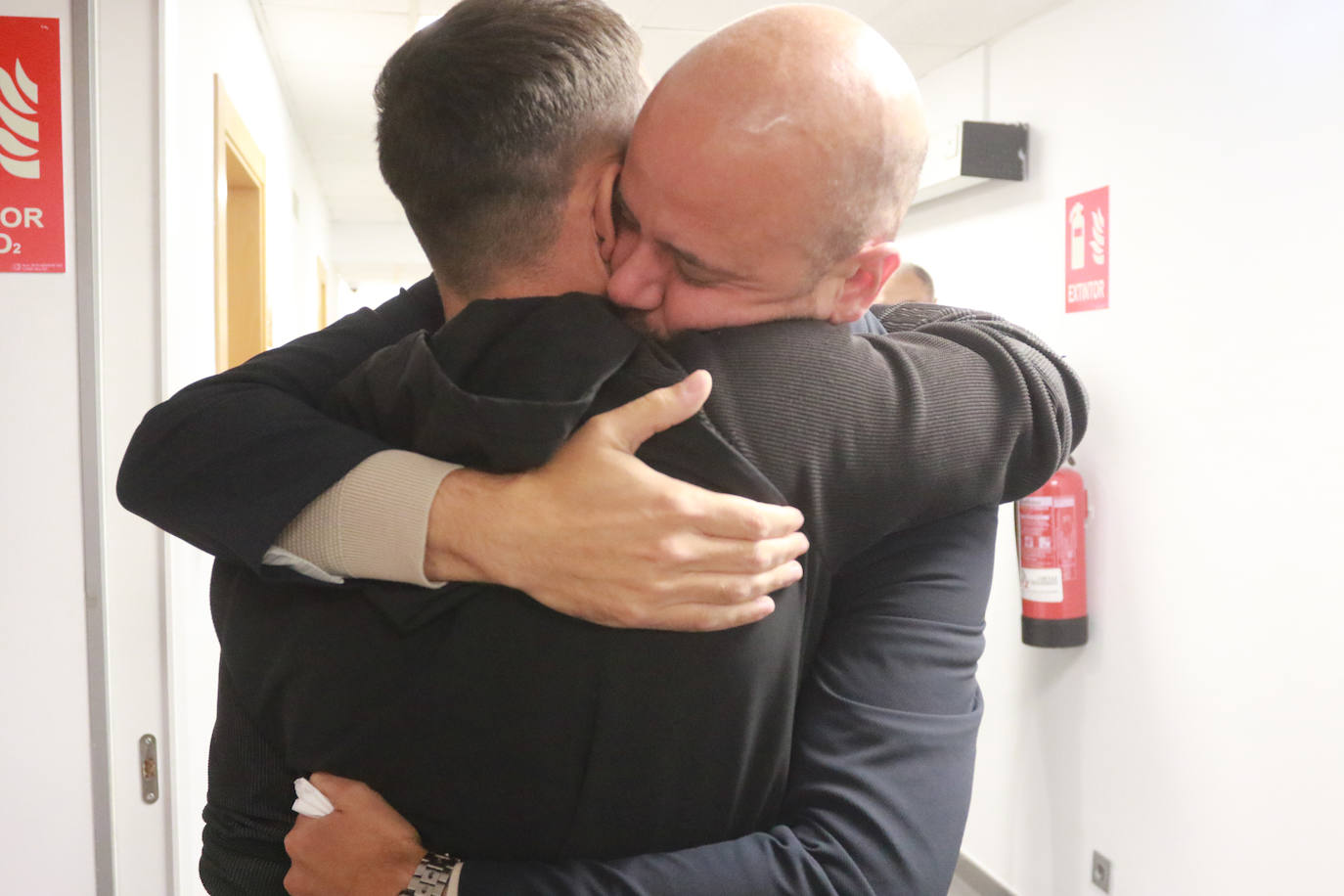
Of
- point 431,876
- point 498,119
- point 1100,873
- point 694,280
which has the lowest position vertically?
point 1100,873

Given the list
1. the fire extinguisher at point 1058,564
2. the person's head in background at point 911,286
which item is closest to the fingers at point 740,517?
the fire extinguisher at point 1058,564

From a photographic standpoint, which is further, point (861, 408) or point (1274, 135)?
point (1274, 135)

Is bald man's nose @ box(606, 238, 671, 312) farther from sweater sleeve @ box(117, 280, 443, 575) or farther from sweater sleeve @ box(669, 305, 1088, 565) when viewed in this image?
sweater sleeve @ box(117, 280, 443, 575)

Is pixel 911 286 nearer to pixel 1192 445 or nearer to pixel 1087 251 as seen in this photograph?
pixel 1087 251

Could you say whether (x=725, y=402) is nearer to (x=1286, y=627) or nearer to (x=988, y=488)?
(x=988, y=488)

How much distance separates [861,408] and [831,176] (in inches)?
9.1

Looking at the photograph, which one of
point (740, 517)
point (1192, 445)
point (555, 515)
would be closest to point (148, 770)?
point (555, 515)

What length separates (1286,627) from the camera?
2.55m

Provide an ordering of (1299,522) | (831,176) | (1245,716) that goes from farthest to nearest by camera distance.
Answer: (1245,716) < (1299,522) < (831,176)

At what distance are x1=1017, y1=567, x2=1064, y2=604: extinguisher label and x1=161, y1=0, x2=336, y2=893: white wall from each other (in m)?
2.40

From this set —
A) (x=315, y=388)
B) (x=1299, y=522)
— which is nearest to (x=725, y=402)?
(x=315, y=388)

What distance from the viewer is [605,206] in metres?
1.01

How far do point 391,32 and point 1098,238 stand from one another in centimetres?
272

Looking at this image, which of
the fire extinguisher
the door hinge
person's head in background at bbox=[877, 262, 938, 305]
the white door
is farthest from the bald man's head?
person's head in background at bbox=[877, 262, 938, 305]
